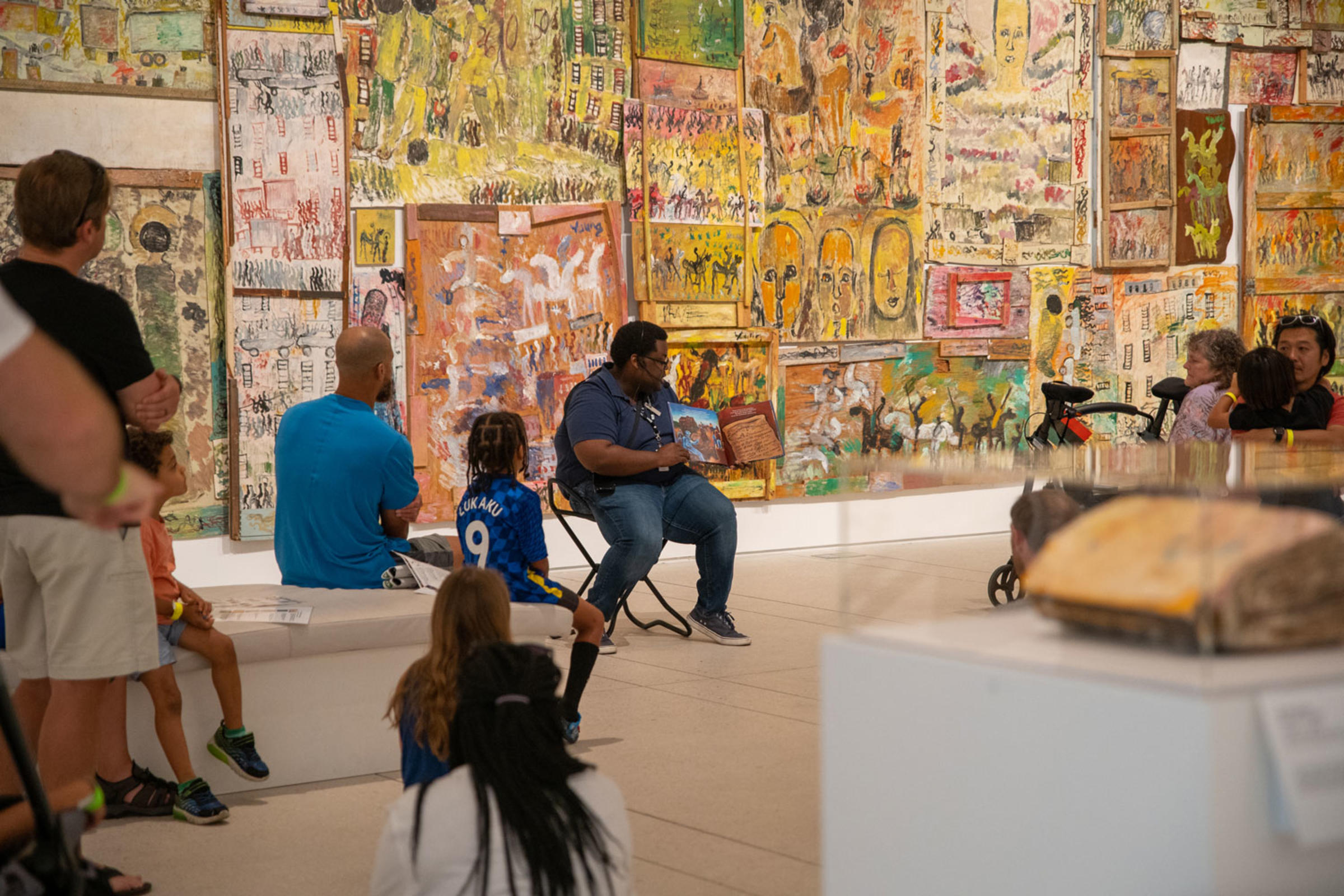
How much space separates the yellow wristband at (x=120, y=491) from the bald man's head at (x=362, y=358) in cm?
272

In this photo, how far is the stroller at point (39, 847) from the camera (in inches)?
71.2

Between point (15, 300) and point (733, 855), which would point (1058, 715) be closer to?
point (733, 855)

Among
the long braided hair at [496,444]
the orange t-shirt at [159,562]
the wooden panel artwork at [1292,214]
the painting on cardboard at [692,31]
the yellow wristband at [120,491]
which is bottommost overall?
the orange t-shirt at [159,562]

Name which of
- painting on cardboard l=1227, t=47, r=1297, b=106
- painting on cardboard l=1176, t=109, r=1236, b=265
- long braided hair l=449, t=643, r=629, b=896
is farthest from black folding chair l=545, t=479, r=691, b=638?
painting on cardboard l=1227, t=47, r=1297, b=106

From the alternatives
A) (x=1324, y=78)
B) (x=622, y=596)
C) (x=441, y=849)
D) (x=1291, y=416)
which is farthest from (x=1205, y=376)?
(x=441, y=849)

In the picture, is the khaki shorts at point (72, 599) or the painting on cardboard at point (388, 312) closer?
the khaki shorts at point (72, 599)

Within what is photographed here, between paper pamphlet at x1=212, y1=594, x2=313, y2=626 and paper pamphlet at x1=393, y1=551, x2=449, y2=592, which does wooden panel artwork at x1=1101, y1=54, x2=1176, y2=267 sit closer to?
paper pamphlet at x1=393, y1=551, x2=449, y2=592

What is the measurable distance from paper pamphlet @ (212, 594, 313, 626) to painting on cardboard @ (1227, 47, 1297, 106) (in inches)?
369

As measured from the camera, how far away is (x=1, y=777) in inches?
133

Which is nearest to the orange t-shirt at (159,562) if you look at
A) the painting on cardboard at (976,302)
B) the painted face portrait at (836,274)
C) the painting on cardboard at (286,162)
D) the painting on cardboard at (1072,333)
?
the painting on cardboard at (286,162)

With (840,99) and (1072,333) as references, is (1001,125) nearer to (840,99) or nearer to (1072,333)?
(840,99)

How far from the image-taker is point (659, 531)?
6.47 meters

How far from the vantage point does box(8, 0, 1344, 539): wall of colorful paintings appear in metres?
7.72

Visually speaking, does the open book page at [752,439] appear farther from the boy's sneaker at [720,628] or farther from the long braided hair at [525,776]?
the long braided hair at [525,776]
